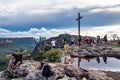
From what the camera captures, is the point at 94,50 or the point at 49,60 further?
the point at 94,50

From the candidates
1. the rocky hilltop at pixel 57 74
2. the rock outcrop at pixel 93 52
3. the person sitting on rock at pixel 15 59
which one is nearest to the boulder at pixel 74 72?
the rocky hilltop at pixel 57 74

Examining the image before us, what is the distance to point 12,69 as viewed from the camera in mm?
36000

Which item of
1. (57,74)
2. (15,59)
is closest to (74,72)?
(57,74)

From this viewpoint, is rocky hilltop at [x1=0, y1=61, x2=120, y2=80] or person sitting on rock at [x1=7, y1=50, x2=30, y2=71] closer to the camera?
rocky hilltop at [x1=0, y1=61, x2=120, y2=80]

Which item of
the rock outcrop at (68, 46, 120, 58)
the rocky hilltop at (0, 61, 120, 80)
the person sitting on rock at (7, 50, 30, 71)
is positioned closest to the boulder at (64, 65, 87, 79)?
the rocky hilltop at (0, 61, 120, 80)

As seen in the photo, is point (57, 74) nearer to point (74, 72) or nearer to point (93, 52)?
point (74, 72)

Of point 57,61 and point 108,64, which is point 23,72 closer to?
point 57,61

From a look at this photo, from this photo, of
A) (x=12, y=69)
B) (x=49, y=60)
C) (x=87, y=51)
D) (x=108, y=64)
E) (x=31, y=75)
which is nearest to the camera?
(x=31, y=75)

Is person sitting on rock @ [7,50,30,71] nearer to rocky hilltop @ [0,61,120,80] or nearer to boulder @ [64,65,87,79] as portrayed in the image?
rocky hilltop @ [0,61,120,80]

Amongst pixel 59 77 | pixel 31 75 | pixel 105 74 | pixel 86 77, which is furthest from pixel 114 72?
pixel 31 75

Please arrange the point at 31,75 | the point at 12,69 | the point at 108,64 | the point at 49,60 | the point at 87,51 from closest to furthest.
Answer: the point at 31,75, the point at 12,69, the point at 49,60, the point at 108,64, the point at 87,51

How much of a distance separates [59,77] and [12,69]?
19.2 feet

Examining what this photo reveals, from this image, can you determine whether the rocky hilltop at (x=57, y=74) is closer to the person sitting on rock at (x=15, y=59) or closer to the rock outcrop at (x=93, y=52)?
the person sitting on rock at (x=15, y=59)

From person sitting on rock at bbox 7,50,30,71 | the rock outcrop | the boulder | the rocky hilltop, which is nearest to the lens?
the rocky hilltop
